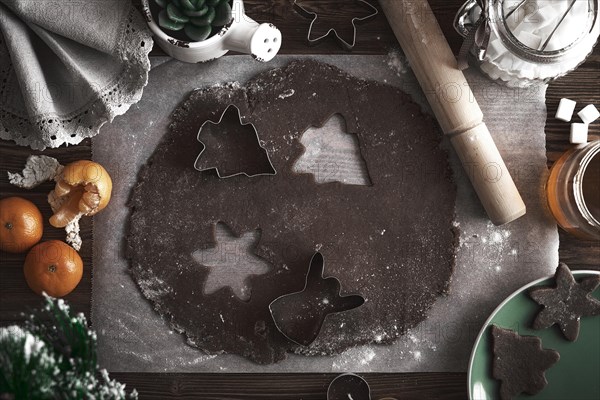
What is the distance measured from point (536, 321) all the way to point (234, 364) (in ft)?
1.72

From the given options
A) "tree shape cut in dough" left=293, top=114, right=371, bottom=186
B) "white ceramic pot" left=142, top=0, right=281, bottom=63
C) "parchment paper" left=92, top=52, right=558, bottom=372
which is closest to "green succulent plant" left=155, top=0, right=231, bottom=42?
"white ceramic pot" left=142, top=0, right=281, bottom=63

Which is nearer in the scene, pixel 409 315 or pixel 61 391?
pixel 61 391

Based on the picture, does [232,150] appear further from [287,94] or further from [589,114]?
[589,114]

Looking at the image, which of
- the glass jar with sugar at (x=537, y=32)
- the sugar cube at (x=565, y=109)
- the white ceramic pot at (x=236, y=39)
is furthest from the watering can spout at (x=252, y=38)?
the sugar cube at (x=565, y=109)

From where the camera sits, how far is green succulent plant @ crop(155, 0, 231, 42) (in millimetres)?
990

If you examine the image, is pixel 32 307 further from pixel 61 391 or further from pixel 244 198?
pixel 244 198

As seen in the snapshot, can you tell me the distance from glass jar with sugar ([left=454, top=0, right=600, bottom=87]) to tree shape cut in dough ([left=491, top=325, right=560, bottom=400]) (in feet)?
1.48

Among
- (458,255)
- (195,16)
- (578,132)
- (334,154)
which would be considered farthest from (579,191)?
(195,16)

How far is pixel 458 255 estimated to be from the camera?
1.13 m

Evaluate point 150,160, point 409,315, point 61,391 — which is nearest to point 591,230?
point 409,315

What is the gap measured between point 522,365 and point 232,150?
0.62 meters

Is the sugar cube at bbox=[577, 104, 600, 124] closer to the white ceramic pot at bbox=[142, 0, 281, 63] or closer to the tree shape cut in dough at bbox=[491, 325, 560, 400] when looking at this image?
the tree shape cut in dough at bbox=[491, 325, 560, 400]

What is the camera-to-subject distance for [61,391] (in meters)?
0.92

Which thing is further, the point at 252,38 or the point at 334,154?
the point at 334,154
